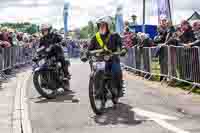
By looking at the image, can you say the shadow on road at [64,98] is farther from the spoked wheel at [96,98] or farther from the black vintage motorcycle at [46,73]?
the spoked wheel at [96,98]

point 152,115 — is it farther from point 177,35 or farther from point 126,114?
point 177,35

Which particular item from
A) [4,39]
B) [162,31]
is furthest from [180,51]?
[4,39]

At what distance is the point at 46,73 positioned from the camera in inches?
473

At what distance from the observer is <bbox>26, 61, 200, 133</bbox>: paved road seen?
8188mm

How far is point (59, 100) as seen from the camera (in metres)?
11.7

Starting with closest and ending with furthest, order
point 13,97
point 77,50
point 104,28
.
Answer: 1. point 104,28
2. point 13,97
3. point 77,50

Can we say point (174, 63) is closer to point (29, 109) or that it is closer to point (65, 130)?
point (29, 109)

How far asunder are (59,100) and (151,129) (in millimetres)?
4178

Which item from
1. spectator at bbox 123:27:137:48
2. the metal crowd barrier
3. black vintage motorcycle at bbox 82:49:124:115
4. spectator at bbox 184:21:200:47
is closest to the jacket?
black vintage motorcycle at bbox 82:49:124:115

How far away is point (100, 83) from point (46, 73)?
2.98m

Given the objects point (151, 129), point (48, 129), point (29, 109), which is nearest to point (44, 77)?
point (29, 109)

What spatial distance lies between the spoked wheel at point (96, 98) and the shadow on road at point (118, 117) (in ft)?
0.46

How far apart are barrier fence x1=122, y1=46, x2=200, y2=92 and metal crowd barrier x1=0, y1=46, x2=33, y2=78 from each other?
17.5 ft

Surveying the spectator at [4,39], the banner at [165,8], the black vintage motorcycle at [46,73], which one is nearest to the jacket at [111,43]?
the black vintage motorcycle at [46,73]
